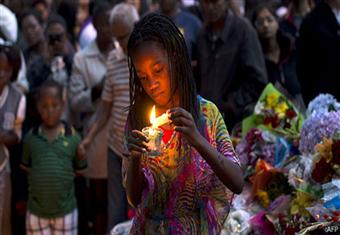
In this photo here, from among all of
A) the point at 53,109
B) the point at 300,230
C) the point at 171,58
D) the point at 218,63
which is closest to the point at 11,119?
the point at 53,109

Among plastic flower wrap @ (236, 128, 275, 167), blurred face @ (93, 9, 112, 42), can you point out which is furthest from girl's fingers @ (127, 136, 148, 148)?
blurred face @ (93, 9, 112, 42)

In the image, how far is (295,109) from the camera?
549cm

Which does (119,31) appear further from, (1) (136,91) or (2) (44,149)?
(1) (136,91)

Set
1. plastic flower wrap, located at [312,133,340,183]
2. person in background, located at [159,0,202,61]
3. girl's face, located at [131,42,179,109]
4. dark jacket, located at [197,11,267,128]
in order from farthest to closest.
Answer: person in background, located at [159,0,202,61]
dark jacket, located at [197,11,267,128]
plastic flower wrap, located at [312,133,340,183]
girl's face, located at [131,42,179,109]

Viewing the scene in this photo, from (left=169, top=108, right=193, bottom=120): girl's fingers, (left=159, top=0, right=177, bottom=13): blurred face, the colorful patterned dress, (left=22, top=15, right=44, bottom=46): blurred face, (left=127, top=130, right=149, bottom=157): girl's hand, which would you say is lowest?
the colorful patterned dress

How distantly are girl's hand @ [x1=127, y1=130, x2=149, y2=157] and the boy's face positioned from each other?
3.22m

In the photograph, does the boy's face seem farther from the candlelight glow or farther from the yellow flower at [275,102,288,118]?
the candlelight glow

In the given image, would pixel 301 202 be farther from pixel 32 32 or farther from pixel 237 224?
pixel 32 32

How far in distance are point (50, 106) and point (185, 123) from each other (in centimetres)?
341

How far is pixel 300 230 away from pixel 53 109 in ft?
8.65

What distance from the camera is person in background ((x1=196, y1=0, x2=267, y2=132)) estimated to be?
6.33m

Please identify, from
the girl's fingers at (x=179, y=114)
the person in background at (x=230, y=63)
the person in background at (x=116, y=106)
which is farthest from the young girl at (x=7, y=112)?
the girl's fingers at (x=179, y=114)

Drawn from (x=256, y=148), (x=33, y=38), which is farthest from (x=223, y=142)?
(x=33, y=38)

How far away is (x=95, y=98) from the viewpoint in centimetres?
703
